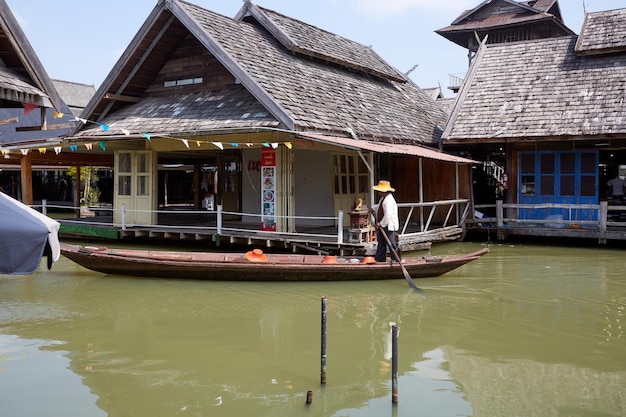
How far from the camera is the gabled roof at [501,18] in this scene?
3077 cm

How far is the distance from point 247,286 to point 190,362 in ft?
13.0

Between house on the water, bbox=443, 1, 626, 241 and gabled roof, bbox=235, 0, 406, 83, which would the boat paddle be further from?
gabled roof, bbox=235, 0, 406, 83

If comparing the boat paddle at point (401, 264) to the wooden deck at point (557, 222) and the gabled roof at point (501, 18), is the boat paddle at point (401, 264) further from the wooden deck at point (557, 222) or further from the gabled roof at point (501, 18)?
the gabled roof at point (501, 18)

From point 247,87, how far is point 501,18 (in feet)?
74.4

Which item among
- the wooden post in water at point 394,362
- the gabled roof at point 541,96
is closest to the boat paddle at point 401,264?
the wooden post in water at point 394,362

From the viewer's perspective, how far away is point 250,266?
411 inches

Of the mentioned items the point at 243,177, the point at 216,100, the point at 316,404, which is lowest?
the point at 316,404

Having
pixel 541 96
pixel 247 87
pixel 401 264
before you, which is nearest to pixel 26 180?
pixel 247 87

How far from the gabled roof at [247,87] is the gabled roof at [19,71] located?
5146 mm

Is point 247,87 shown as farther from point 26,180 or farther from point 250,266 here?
point 26,180

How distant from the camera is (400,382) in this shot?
602 centimetres

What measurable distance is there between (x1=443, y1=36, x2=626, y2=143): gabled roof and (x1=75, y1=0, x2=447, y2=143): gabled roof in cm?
164

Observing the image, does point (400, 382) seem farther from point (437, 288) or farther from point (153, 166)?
point (153, 166)

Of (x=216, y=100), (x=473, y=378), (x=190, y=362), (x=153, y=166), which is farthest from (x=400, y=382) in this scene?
(x=153, y=166)
